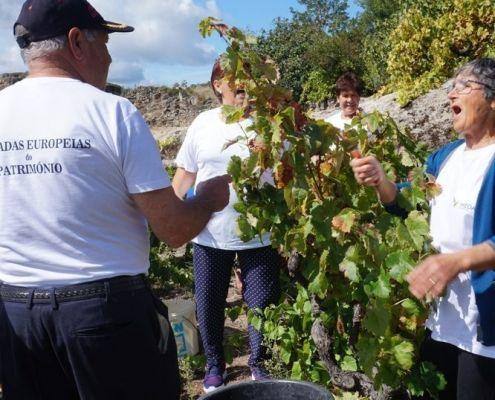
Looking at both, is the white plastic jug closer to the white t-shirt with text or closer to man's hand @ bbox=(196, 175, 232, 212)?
man's hand @ bbox=(196, 175, 232, 212)

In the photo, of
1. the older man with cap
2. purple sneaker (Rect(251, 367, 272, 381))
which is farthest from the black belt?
→ purple sneaker (Rect(251, 367, 272, 381))

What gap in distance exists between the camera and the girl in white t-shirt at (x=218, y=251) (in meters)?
3.36

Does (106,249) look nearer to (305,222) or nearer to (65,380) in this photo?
(65,380)

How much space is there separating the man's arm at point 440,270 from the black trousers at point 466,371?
0.41m

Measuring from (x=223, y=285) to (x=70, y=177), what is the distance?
A: 1.88 metres

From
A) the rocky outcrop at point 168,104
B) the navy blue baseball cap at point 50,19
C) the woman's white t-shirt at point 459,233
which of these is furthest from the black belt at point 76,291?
the rocky outcrop at point 168,104

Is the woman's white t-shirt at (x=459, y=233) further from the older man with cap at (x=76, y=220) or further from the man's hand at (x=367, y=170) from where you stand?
the older man with cap at (x=76, y=220)

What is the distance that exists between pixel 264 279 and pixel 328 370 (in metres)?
0.66

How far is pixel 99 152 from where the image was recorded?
1.78 meters

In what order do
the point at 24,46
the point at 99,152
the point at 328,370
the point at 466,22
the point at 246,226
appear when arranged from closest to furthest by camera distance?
the point at 99,152
the point at 24,46
the point at 246,226
the point at 328,370
the point at 466,22

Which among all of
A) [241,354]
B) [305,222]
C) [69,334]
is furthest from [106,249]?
[241,354]

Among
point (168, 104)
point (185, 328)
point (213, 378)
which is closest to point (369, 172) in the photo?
point (213, 378)

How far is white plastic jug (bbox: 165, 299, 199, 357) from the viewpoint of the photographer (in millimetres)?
4031

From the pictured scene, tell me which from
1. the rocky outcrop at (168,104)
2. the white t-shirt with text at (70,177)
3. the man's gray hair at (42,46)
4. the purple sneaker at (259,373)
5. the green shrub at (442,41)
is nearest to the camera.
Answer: the white t-shirt with text at (70,177)
